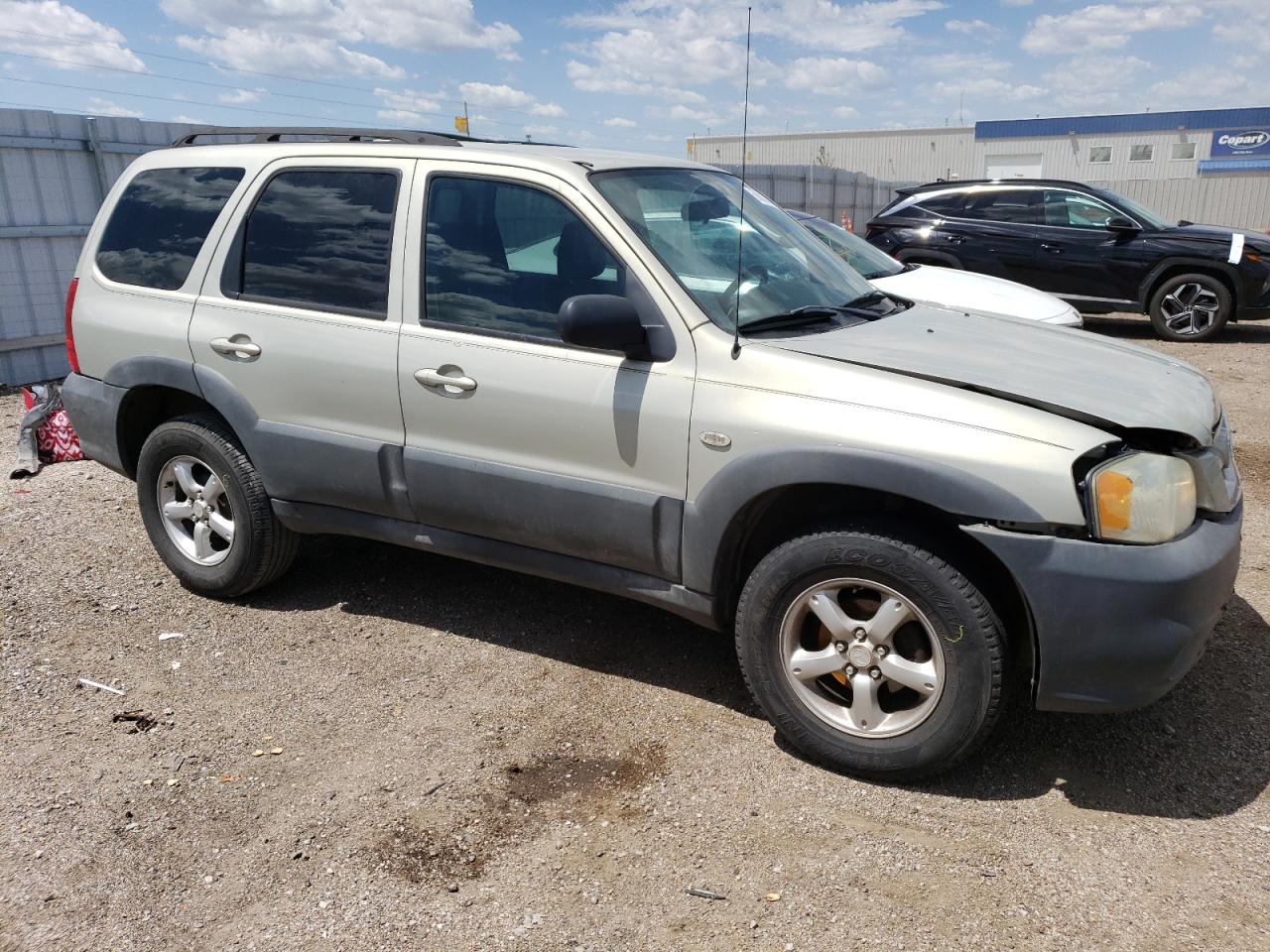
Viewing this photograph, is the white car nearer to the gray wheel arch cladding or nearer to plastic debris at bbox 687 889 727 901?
the gray wheel arch cladding

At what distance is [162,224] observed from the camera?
4.50 m

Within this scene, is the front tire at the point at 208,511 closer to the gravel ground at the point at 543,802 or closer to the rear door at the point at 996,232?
the gravel ground at the point at 543,802

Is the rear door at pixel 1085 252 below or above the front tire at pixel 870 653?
above

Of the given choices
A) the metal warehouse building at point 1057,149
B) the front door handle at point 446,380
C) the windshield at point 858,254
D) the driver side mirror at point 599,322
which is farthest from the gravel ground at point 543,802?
the metal warehouse building at point 1057,149

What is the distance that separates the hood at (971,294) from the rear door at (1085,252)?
412 cm

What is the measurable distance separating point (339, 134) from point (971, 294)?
5.57 metres

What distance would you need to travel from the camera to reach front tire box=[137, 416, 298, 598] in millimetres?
4387

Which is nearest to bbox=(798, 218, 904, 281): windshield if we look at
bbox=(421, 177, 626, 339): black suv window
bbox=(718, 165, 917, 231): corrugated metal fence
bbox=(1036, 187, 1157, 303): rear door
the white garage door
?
bbox=(421, 177, 626, 339): black suv window

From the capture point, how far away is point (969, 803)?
3145 mm

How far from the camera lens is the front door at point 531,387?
3396 millimetres

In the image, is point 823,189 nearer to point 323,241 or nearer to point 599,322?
point 323,241

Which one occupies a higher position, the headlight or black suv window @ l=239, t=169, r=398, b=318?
black suv window @ l=239, t=169, r=398, b=318

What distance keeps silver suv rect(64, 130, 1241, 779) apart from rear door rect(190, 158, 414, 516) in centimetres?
1

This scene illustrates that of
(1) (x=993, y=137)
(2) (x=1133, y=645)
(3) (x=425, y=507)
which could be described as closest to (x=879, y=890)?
(2) (x=1133, y=645)
